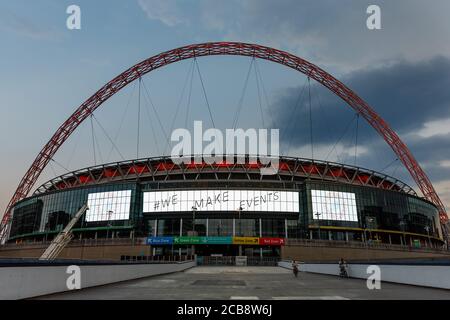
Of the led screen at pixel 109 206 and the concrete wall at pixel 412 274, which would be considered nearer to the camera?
the concrete wall at pixel 412 274

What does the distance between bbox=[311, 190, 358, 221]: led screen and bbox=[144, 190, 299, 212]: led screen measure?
196 inches

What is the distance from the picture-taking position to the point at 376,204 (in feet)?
286

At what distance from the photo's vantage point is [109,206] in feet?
279

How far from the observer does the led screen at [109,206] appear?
83.4 m

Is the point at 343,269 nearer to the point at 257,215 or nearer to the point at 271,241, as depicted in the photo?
the point at 271,241

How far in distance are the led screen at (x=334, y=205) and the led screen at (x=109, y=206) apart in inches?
1869

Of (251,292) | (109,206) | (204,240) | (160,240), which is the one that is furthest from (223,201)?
(251,292)

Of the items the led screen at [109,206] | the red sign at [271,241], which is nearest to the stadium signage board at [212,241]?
the red sign at [271,241]

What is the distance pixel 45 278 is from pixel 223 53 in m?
76.7

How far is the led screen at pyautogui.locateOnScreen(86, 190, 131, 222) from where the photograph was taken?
83375 mm

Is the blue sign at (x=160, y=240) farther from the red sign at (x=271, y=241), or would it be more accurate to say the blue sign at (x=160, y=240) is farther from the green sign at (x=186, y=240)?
the red sign at (x=271, y=241)

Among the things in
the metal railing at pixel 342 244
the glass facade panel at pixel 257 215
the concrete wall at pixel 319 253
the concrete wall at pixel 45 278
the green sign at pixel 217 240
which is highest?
the glass facade panel at pixel 257 215

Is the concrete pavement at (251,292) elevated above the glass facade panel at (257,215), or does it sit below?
below
